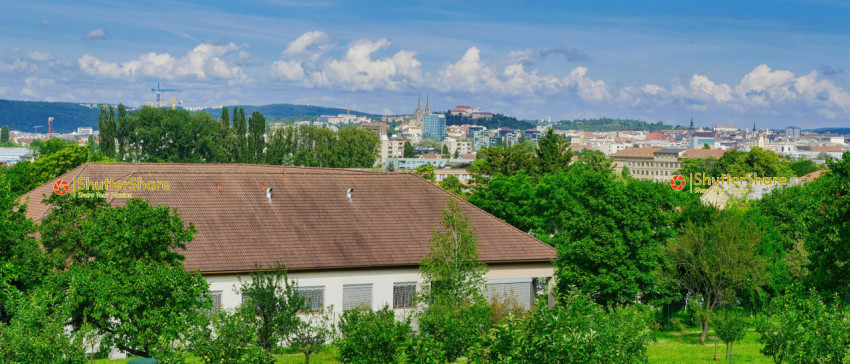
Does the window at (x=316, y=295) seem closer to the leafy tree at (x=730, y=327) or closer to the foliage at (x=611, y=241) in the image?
the foliage at (x=611, y=241)

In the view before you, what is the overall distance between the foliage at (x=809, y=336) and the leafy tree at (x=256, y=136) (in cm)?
9343

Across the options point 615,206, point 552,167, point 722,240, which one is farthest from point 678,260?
point 552,167

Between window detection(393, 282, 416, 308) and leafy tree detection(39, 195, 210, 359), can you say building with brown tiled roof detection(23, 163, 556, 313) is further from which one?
leafy tree detection(39, 195, 210, 359)

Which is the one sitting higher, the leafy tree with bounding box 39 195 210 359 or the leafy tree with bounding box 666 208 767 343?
the leafy tree with bounding box 39 195 210 359

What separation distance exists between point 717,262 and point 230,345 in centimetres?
2554

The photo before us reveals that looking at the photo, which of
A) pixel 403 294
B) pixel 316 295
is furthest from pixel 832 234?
pixel 316 295

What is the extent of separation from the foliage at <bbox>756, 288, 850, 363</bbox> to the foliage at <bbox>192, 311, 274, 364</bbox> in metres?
12.8

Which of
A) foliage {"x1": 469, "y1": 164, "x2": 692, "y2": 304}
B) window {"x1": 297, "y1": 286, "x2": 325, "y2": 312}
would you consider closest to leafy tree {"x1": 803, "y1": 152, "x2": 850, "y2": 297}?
foliage {"x1": 469, "y1": 164, "x2": 692, "y2": 304}

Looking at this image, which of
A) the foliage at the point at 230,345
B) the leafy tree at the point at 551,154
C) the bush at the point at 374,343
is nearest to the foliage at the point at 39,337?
the foliage at the point at 230,345

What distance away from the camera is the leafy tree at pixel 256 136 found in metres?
113

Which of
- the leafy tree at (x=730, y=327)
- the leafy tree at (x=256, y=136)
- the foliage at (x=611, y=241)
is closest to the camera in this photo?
the leafy tree at (x=730, y=327)

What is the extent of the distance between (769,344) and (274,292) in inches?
527

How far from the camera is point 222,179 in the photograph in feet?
120

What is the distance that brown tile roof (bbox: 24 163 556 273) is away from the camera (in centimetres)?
3331
